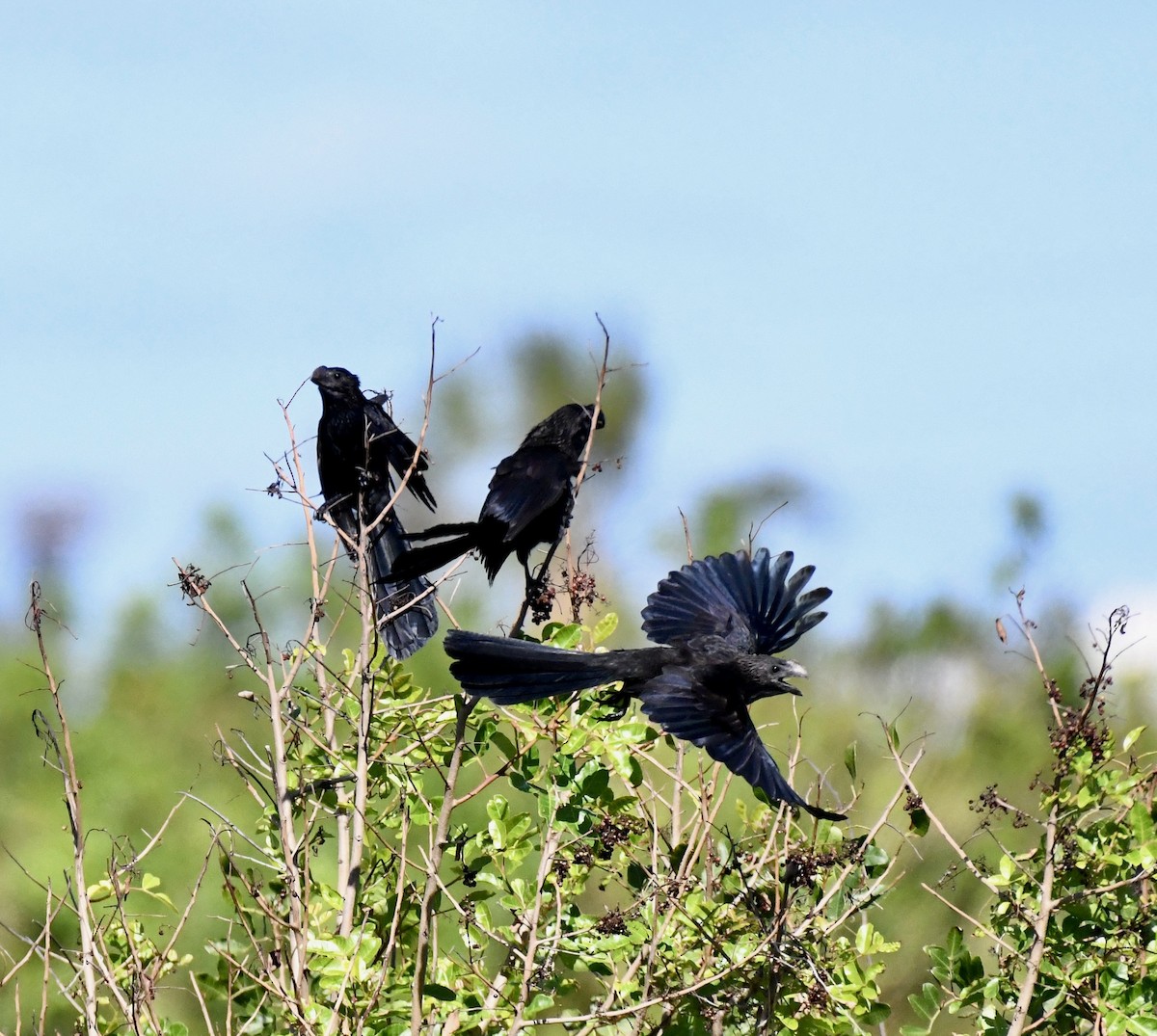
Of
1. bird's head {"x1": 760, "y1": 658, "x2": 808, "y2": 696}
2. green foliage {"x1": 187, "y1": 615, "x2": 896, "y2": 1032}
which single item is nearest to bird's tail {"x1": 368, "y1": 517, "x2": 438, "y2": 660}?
green foliage {"x1": 187, "y1": 615, "x2": 896, "y2": 1032}

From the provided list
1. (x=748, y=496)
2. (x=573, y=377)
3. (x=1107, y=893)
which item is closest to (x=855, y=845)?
(x=1107, y=893)

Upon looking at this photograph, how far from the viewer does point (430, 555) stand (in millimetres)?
5562

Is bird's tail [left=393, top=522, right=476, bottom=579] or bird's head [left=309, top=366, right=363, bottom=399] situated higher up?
bird's head [left=309, top=366, right=363, bottom=399]

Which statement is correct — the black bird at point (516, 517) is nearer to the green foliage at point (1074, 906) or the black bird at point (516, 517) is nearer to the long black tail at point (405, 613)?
the long black tail at point (405, 613)

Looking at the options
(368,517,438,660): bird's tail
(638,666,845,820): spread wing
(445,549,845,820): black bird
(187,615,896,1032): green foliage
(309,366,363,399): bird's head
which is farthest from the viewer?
(309,366,363,399): bird's head

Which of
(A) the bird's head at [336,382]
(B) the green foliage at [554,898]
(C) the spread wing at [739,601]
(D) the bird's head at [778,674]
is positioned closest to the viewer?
(B) the green foliage at [554,898]

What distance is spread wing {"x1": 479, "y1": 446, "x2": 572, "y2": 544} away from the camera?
5664 mm

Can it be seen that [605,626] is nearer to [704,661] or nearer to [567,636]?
[567,636]

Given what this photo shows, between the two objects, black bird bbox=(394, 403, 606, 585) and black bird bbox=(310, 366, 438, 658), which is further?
black bird bbox=(310, 366, 438, 658)

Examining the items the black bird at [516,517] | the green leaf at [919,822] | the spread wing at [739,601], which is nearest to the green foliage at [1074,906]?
the green leaf at [919,822]

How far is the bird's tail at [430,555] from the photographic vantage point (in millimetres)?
5445

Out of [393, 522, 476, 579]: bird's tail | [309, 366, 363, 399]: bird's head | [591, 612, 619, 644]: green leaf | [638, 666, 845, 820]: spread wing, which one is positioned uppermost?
[309, 366, 363, 399]: bird's head

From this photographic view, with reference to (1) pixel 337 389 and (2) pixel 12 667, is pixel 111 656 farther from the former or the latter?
(1) pixel 337 389

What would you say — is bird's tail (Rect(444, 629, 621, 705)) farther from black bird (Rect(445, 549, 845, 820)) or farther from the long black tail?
the long black tail
